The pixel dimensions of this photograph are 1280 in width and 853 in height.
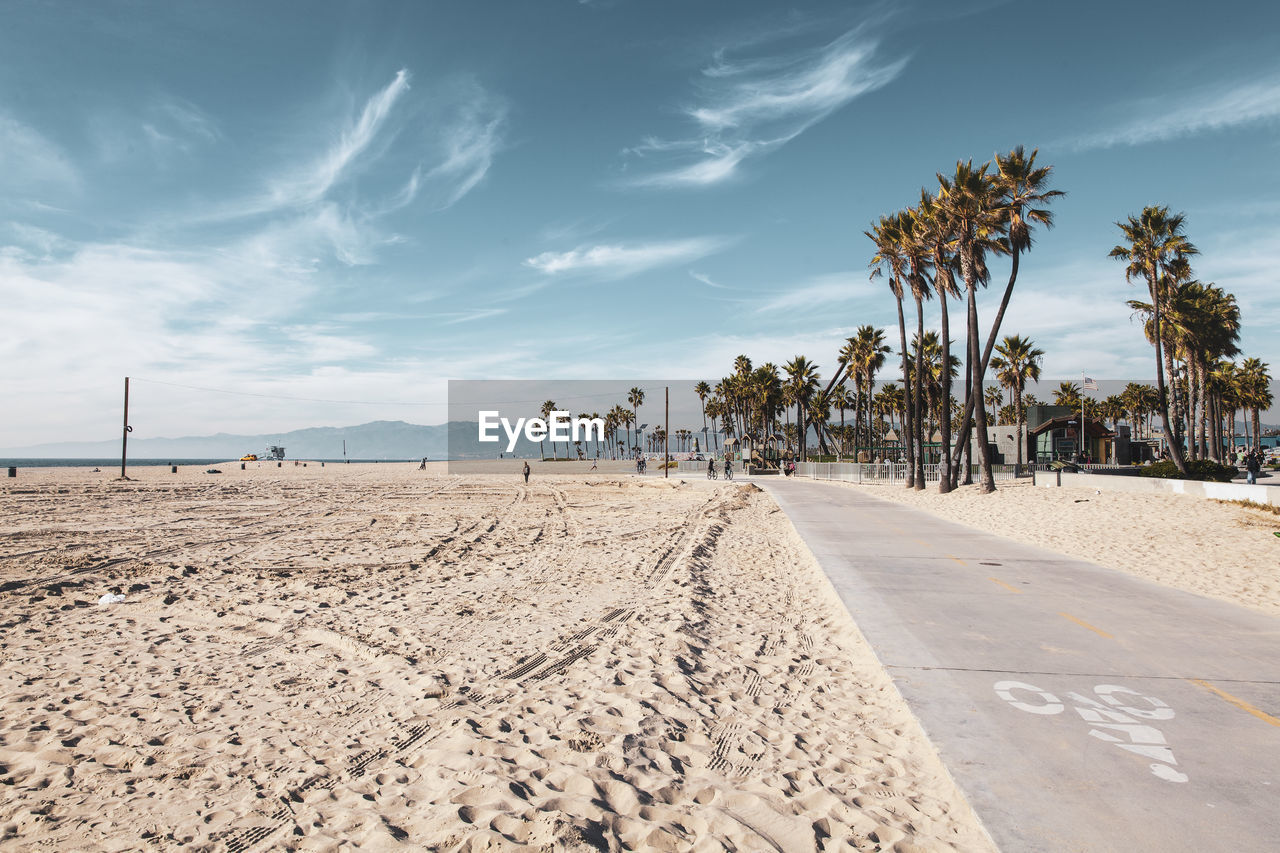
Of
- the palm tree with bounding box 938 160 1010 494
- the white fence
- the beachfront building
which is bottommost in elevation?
the white fence

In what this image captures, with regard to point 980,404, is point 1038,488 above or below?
below

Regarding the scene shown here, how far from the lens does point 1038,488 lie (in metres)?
27.6

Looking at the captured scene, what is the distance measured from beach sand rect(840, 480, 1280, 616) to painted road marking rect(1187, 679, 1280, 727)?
4395mm

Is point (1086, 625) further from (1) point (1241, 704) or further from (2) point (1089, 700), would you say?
(2) point (1089, 700)

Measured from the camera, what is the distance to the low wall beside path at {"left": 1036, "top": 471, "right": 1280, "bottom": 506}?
20609 mm

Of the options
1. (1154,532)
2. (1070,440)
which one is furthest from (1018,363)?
(1154,532)

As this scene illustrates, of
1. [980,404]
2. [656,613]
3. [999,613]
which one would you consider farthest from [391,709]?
[980,404]

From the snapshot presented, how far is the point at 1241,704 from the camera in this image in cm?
575

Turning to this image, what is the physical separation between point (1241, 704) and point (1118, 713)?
3.69 feet

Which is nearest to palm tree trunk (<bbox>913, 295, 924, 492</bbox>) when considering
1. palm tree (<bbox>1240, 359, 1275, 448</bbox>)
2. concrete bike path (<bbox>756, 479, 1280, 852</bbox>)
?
concrete bike path (<bbox>756, 479, 1280, 852</bbox>)

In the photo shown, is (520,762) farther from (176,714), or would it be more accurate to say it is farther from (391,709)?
(176,714)

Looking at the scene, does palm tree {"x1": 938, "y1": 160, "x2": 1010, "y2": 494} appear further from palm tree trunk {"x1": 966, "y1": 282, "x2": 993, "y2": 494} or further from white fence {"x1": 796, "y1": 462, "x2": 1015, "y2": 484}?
white fence {"x1": 796, "y1": 462, "x2": 1015, "y2": 484}

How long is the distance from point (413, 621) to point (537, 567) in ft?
15.0

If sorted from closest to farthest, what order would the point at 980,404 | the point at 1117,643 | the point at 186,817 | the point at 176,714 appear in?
the point at 186,817, the point at 176,714, the point at 1117,643, the point at 980,404
